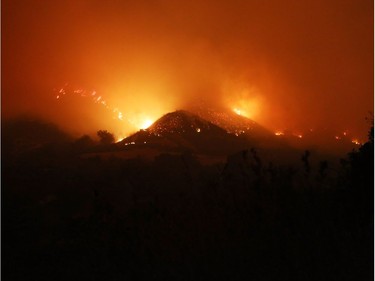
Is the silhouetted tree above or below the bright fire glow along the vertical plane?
below

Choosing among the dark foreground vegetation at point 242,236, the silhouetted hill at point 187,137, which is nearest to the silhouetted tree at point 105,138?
the silhouetted hill at point 187,137

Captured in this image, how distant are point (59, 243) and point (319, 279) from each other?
5.59 metres

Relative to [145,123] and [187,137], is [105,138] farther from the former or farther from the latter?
[145,123]

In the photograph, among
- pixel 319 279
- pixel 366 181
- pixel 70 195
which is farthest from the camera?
pixel 70 195

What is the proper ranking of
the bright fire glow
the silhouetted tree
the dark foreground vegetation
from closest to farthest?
the dark foreground vegetation, the silhouetted tree, the bright fire glow

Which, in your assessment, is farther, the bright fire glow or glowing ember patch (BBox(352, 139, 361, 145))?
the bright fire glow

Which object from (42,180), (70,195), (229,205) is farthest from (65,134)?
(229,205)

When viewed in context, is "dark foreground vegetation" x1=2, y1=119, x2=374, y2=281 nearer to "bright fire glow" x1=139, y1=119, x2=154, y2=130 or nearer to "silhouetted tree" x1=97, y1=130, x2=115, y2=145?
"silhouetted tree" x1=97, y1=130, x2=115, y2=145

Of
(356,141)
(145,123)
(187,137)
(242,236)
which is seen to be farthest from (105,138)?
(242,236)

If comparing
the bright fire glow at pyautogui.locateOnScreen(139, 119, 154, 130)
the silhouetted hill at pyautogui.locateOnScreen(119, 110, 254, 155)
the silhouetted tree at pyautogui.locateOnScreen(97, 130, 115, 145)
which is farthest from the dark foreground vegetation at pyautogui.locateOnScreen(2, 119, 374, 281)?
the bright fire glow at pyautogui.locateOnScreen(139, 119, 154, 130)

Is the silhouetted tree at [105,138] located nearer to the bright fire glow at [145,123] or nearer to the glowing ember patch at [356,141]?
the bright fire glow at [145,123]

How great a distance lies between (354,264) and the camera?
480 cm

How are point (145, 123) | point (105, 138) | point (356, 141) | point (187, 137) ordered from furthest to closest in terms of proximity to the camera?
point (145, 123) < point (356, 141) < point (105, 138) < point (187, 137)

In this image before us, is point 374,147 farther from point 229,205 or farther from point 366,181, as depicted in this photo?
point 229,205
